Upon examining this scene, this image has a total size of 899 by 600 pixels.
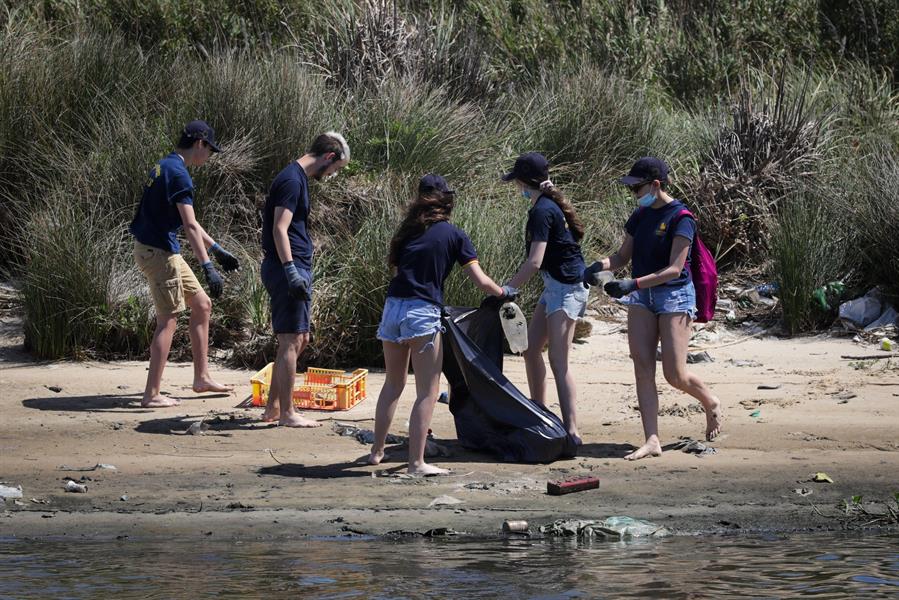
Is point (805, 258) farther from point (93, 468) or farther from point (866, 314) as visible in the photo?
point (93, 468)

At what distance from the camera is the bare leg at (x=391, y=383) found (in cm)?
685

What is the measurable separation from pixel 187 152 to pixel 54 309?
2612 millimetres

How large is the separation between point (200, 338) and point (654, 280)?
343cm

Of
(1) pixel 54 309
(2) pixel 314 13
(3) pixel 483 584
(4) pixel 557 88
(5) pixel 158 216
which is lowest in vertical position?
(3) pixel 483 584

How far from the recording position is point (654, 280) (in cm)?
704

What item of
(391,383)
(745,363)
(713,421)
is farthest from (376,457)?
(745,363)

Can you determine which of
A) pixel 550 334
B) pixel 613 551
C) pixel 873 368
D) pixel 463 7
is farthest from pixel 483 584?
pixel 463 7

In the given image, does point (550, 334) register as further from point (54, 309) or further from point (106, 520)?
point (54, 309)

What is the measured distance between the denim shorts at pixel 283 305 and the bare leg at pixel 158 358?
1.11m

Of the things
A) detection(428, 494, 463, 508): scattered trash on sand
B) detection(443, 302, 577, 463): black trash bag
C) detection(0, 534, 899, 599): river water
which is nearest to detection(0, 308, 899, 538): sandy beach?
detection(428, 494, 463, 508): scattered trash on sand

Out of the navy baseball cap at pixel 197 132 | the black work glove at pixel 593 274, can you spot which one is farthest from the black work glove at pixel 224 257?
the black work glove at pixel 593 274

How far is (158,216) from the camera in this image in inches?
336

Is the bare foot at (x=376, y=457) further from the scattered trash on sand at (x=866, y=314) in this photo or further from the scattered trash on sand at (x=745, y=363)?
the scattered trash on sand at (x=866, y=314)

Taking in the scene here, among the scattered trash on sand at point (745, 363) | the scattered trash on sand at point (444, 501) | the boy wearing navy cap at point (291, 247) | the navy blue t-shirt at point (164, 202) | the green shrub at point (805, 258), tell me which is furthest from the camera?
the green shrub at point (805, 258)
